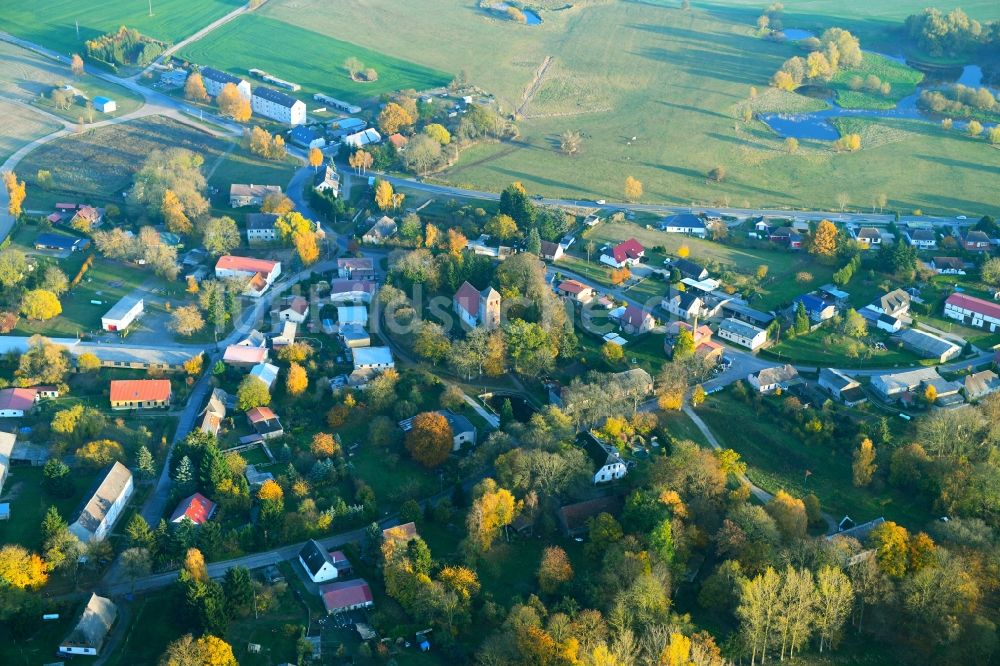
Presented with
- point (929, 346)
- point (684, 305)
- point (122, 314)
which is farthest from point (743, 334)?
point (122, 314)

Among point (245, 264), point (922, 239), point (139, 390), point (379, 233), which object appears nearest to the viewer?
point (139, 390)

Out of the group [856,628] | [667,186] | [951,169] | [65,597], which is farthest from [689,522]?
[951,169]

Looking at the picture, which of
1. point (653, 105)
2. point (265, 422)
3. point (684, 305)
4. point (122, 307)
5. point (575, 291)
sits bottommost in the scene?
point (122, 307)

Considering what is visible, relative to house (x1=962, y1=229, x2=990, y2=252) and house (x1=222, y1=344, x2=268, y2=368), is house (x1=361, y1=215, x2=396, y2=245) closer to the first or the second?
house (x1=222, y1=344, x2=268, y2=368)

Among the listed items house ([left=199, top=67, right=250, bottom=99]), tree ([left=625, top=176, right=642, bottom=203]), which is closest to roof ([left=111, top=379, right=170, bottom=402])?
tree ([left=625, top=176, right=642, bottom=203])

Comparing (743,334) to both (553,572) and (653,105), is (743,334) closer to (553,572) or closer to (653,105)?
(553,572)

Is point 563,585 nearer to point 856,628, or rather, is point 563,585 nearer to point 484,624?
point 484,624
